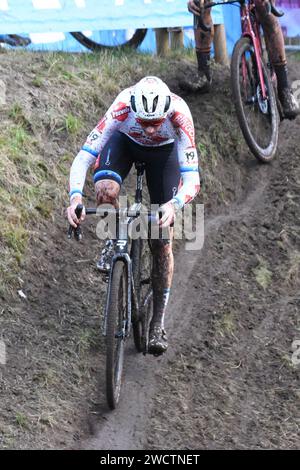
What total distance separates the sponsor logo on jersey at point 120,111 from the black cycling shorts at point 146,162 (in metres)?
0.15

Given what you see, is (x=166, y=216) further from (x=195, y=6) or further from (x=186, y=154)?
(x=195, y=6)

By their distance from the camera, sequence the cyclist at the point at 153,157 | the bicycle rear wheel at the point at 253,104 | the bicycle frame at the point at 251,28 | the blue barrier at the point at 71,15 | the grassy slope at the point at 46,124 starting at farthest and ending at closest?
the blue barrier at the point at 71,15
the bicycle frame at the point at 251,28
the bicycle rear wheel at the point at 253,104
the grassy slope at the point at 46,124
the cyclist at the point at 153,157

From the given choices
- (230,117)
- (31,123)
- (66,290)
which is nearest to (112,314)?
(66,290)

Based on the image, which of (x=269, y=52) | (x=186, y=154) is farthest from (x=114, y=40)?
(x=186, y=154)

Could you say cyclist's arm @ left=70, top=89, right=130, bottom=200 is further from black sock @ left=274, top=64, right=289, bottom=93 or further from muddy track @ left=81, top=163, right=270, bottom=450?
black sock @ left=274, top=64, right=289, bottom=93

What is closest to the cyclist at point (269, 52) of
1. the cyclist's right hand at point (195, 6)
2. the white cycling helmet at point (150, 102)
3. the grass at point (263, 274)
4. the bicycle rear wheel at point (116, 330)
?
the cyclist's right hand at point (195, 6)

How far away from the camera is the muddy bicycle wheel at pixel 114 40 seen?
37.6 ft

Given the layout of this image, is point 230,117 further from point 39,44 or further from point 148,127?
point 148,127

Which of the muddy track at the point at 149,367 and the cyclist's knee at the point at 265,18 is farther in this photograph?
the cyclist's knee at the point at 265,18

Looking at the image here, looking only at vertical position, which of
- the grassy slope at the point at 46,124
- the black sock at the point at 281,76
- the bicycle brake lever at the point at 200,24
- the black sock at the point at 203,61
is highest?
the bicycle brake lever at the point at 200,24

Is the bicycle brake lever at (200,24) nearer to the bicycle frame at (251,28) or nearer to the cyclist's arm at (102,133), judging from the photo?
the bicycle frame at (251,28)

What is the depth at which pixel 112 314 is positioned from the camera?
643cm
